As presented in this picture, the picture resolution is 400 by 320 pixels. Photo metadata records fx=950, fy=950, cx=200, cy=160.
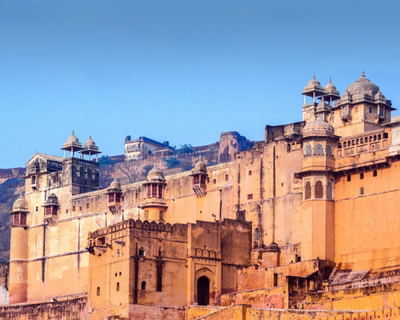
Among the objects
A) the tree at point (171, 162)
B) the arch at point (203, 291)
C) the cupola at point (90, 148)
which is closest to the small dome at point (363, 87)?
the arch at point (203, 291)

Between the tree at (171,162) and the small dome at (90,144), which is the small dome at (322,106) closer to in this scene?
the small dome at (90,144)

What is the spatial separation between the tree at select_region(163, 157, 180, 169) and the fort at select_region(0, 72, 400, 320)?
159 feet

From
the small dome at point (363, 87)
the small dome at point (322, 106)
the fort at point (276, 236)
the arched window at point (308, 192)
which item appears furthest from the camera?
the small dome at point (322, 106)

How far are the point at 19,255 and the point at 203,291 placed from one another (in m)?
21.8

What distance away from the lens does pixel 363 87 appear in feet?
183

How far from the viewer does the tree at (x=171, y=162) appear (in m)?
111

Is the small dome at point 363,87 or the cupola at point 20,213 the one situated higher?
the small dome at point 363,87

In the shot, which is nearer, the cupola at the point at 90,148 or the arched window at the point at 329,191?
the arched window at the point at 329,191

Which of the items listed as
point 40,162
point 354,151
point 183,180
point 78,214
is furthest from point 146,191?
point 354,151

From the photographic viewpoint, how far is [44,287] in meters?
67.3

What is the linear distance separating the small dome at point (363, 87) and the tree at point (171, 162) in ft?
182

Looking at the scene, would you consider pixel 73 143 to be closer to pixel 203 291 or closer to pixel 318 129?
pixel 203 291

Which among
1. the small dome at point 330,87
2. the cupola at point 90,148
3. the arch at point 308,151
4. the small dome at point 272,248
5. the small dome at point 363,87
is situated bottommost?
the small dome at point 272,248

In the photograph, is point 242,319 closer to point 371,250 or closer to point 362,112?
point 371,250
